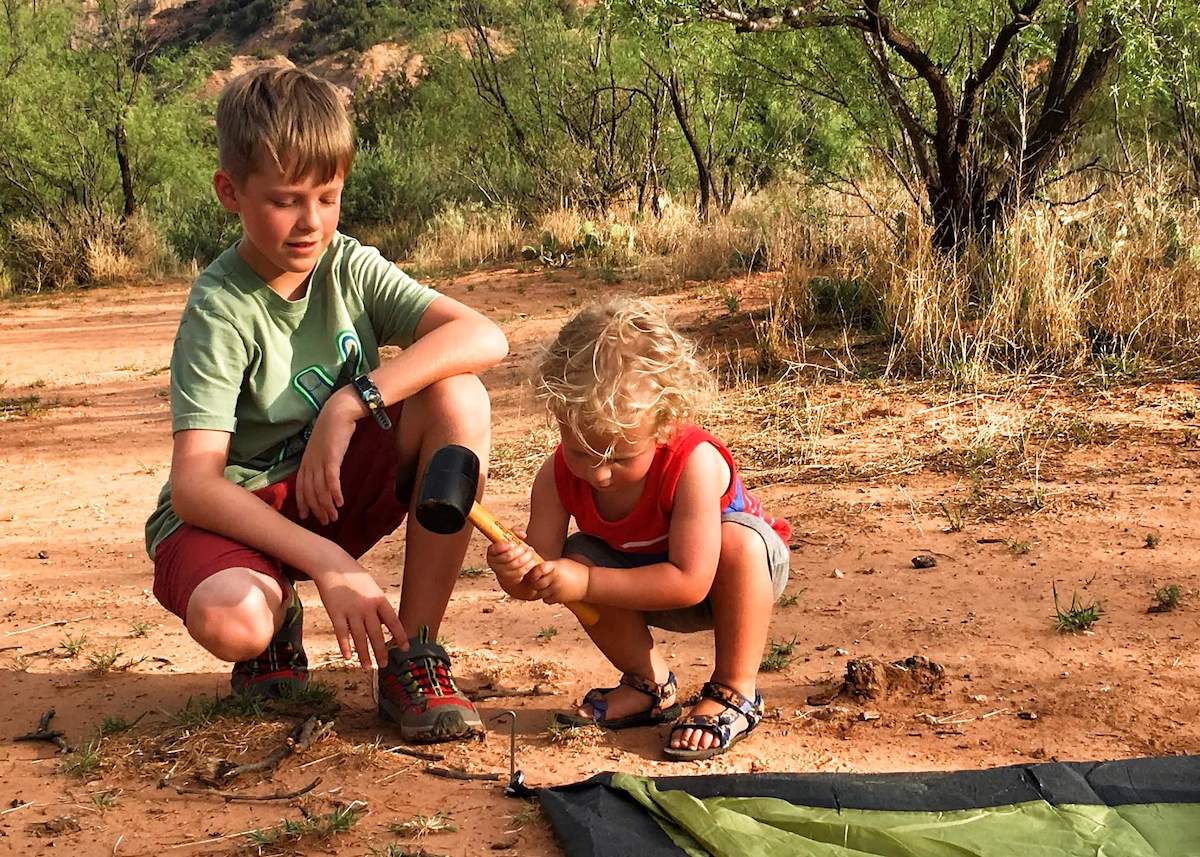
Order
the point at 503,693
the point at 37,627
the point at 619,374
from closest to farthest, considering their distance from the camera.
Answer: the point at 619,374 → the point at 503,693 → the point at 37,627

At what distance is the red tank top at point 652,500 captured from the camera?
2545mm

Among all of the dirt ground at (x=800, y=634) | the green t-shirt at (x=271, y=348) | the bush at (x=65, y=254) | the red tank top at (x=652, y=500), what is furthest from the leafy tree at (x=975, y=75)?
the bush at (x=65, y=254)

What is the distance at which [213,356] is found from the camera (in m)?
2.68

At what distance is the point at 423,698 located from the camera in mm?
2691

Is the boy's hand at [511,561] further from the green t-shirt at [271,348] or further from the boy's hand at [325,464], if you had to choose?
the green t-shirt at [271,348]

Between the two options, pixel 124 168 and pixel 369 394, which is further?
pixel 124 168

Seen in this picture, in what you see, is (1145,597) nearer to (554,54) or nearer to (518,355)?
(518,355)

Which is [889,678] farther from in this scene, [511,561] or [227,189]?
[227,189]

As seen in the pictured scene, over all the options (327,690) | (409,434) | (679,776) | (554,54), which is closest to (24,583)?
(327,690)

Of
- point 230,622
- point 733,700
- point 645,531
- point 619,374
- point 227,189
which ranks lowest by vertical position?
point 733,700

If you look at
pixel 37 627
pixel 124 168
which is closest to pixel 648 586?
pixel 37 627

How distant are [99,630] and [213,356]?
1339 millimetres

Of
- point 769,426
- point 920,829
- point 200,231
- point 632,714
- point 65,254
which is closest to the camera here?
point 920,829

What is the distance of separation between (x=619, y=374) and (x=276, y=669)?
1184 mm
